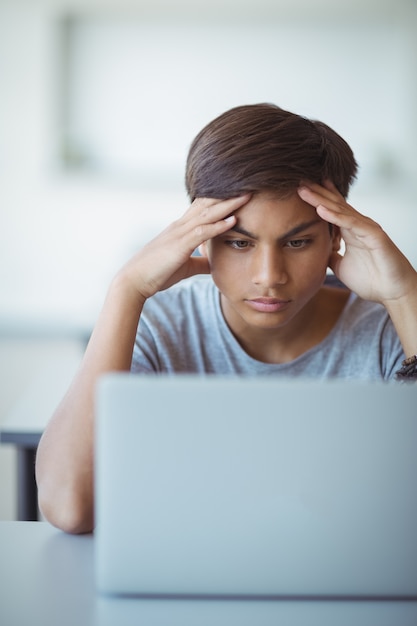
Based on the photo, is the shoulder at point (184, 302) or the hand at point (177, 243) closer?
the hand at point (177, 243)

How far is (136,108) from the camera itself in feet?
15.4

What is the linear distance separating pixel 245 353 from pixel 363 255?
0.26 metres

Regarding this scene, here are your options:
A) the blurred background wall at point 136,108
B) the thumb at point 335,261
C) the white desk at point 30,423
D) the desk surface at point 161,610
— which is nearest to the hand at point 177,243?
the thumb at point 335,261

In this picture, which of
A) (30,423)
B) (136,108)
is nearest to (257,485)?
(30,423)

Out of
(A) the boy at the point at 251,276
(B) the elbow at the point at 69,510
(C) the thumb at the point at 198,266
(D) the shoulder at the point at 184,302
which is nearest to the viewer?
(B) the elbow at the point at 69,510

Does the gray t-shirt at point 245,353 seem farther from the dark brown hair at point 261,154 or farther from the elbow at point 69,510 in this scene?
the elbow at point 69,510

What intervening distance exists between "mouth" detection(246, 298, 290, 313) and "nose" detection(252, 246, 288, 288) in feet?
0.11

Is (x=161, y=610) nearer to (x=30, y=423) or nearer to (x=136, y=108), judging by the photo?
(x=30, y=423)

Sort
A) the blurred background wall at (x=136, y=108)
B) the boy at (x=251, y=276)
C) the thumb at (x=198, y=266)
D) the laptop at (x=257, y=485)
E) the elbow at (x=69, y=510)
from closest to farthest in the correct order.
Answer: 1. the laptop at (x=257, y=485)
2. the elbow at (x=69, y=510)
3. the boy at (x=251, y=276)
4. the thumb at (x=198, y=266)
5. the blurred background wall at (x=136, y=108)

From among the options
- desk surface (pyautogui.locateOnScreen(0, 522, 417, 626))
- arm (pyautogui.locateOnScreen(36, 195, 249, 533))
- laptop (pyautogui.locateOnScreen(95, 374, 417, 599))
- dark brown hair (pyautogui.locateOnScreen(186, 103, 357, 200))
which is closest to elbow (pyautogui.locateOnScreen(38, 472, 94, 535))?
arm (pyautogui.locateOnScreen(36, 195, 249, 533))

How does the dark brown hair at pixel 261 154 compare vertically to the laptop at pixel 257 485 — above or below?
above

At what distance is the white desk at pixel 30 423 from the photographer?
1470 mm

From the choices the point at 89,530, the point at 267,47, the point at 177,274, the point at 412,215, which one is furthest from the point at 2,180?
the point at 89,530

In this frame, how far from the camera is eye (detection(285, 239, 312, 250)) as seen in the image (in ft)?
3.85
